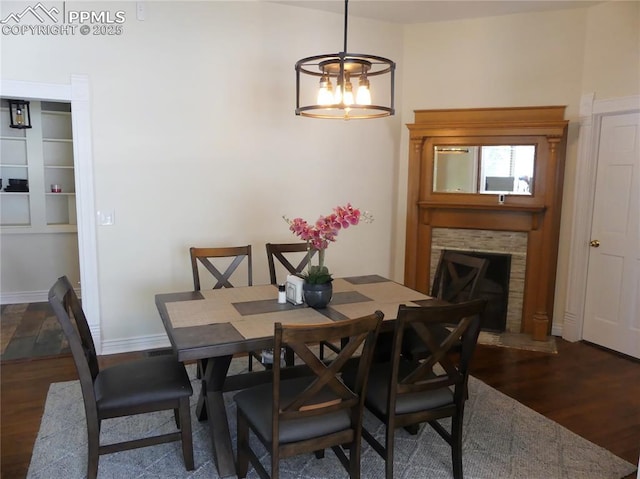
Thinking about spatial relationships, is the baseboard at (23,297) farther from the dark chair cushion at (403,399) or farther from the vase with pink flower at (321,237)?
the dark chair cushion at (403,399)

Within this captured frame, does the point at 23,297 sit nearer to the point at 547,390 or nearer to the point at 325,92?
the point at 325,92

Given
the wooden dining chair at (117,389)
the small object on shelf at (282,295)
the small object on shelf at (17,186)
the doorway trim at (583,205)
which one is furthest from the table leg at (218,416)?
the small object on shelf at (17,186)

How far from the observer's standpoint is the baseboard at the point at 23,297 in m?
5.28

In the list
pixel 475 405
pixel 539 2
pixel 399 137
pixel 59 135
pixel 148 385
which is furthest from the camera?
pixel 59 135

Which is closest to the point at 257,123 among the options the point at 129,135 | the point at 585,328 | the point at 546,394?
the point at 129,135

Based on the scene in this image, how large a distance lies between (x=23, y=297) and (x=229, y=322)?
4.02m

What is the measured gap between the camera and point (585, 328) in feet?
14.5

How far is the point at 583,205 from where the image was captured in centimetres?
430

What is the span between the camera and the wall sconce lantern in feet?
16.3

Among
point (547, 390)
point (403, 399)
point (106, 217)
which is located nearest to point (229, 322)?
point (403, 399)

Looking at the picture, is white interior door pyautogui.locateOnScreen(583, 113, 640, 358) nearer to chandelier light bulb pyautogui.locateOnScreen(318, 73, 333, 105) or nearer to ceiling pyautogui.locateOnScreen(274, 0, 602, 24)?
ceiling pyautogui.locateOnScreen(274, 0, 602, 24)

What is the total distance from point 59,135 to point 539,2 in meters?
4.92

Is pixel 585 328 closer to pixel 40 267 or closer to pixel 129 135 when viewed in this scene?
pixel 129 135

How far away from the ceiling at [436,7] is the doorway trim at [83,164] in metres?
1.85
